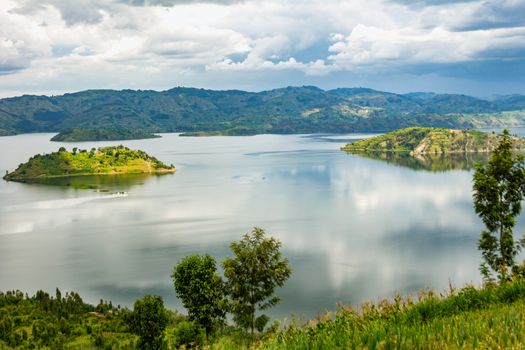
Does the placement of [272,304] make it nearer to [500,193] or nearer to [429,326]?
[500,193]

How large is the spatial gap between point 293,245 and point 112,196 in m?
92.7

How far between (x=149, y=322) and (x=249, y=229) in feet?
199

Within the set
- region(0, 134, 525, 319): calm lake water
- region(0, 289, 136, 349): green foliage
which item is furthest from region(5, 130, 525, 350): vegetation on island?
region(0, 134, 525, 319): calm lake water

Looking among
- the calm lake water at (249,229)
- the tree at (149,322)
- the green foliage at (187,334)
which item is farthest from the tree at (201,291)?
the calm lake water at (249,229)

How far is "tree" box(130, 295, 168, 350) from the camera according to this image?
54.1 meters

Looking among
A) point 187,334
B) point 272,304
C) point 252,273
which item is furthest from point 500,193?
point 187,334

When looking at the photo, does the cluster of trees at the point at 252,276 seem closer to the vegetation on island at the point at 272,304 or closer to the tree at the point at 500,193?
the vegetation on island at the point at 272,304


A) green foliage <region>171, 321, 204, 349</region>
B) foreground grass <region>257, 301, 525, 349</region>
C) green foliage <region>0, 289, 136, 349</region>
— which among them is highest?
foreground grass <region>257, 301, 525, 349</region>

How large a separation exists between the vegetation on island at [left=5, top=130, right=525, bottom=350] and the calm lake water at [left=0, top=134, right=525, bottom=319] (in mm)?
6440

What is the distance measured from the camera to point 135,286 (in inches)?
→ 3088

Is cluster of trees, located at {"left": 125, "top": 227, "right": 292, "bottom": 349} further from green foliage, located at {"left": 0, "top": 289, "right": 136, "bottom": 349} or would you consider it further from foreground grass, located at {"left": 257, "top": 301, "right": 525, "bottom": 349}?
foreground grass, located at {"left": 257, "top": 301, "right": 525, "bottom": 349}

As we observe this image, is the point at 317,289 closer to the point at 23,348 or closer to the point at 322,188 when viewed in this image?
the point at 23,348

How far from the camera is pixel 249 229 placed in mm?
113875

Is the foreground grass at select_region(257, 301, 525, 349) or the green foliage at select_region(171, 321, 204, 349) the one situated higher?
the foreground grass at select_region(257, 301, 525, 349)
